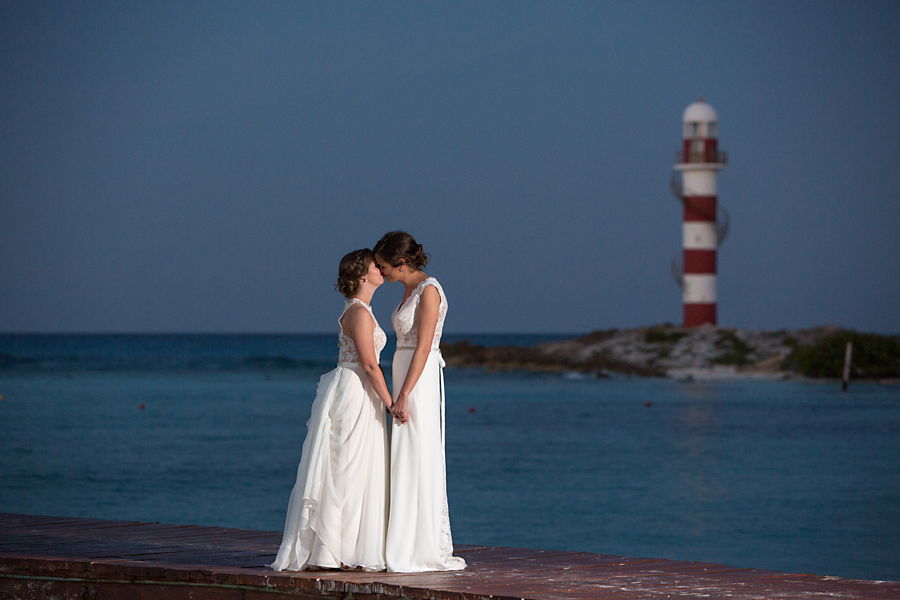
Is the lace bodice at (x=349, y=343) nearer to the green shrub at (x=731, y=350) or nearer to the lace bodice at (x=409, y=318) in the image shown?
the lace bodice at (x=409, y=318)

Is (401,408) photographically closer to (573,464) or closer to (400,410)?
(400,410)

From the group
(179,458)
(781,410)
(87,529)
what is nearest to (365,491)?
(87,529)

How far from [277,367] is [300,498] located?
153ft

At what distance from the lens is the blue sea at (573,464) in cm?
1396

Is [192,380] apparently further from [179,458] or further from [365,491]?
[365,491]

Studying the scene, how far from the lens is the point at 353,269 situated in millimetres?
5121

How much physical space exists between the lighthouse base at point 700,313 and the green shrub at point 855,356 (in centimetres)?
327

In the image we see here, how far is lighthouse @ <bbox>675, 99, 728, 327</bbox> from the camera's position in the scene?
35.2 metres

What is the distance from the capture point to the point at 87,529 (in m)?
6.89

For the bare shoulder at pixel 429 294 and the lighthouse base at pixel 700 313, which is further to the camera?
the lighthouse base at pixel 700 313

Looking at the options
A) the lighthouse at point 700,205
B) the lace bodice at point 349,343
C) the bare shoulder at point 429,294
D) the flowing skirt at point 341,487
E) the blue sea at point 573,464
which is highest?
the lighthouse at point 700,205

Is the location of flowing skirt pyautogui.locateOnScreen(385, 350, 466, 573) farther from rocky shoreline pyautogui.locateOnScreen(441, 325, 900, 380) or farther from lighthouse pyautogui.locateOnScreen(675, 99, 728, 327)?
rocky shoreline pyautogui.locateOnScreen(441, 325, 900, 380)

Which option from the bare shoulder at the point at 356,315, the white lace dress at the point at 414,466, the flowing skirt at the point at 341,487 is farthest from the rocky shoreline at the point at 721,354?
the bare shoulder at the point at 356,315

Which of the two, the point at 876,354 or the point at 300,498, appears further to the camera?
the point at 876,354
